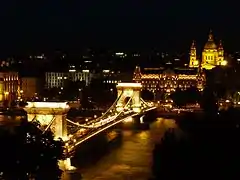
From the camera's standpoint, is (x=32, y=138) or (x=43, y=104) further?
(x=43, y=104)

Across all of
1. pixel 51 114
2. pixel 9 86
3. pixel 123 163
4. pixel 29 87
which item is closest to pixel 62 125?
pixel 51 114

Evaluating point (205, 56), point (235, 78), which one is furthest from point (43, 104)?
point (205, 56)

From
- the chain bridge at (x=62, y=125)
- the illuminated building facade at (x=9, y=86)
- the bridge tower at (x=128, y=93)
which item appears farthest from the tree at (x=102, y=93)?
the chain bridge at (x=62, y=125)

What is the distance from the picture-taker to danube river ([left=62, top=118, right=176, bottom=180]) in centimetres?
1381

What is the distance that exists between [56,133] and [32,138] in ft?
14.8

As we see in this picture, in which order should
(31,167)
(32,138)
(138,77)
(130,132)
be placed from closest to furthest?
(31,167)
(32,138)
(130,132)
(138,77)

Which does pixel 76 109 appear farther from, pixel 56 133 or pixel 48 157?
pixel 48 157

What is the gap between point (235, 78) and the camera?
42.6 metres

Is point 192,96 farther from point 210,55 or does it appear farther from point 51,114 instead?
point 51,114

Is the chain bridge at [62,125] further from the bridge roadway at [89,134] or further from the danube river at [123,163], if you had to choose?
the danube river at [123,163]

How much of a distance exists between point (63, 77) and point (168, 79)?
6268 millimetres

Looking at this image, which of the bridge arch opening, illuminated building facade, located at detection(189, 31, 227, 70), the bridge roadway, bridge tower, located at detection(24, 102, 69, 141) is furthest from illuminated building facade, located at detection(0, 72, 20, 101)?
bridge tower, located at detection(24, 102, 69, 141)

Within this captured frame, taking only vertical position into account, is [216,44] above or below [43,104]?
above

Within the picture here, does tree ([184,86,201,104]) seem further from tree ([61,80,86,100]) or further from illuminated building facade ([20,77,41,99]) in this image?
illuminated building facade ([20,77,41,99])
